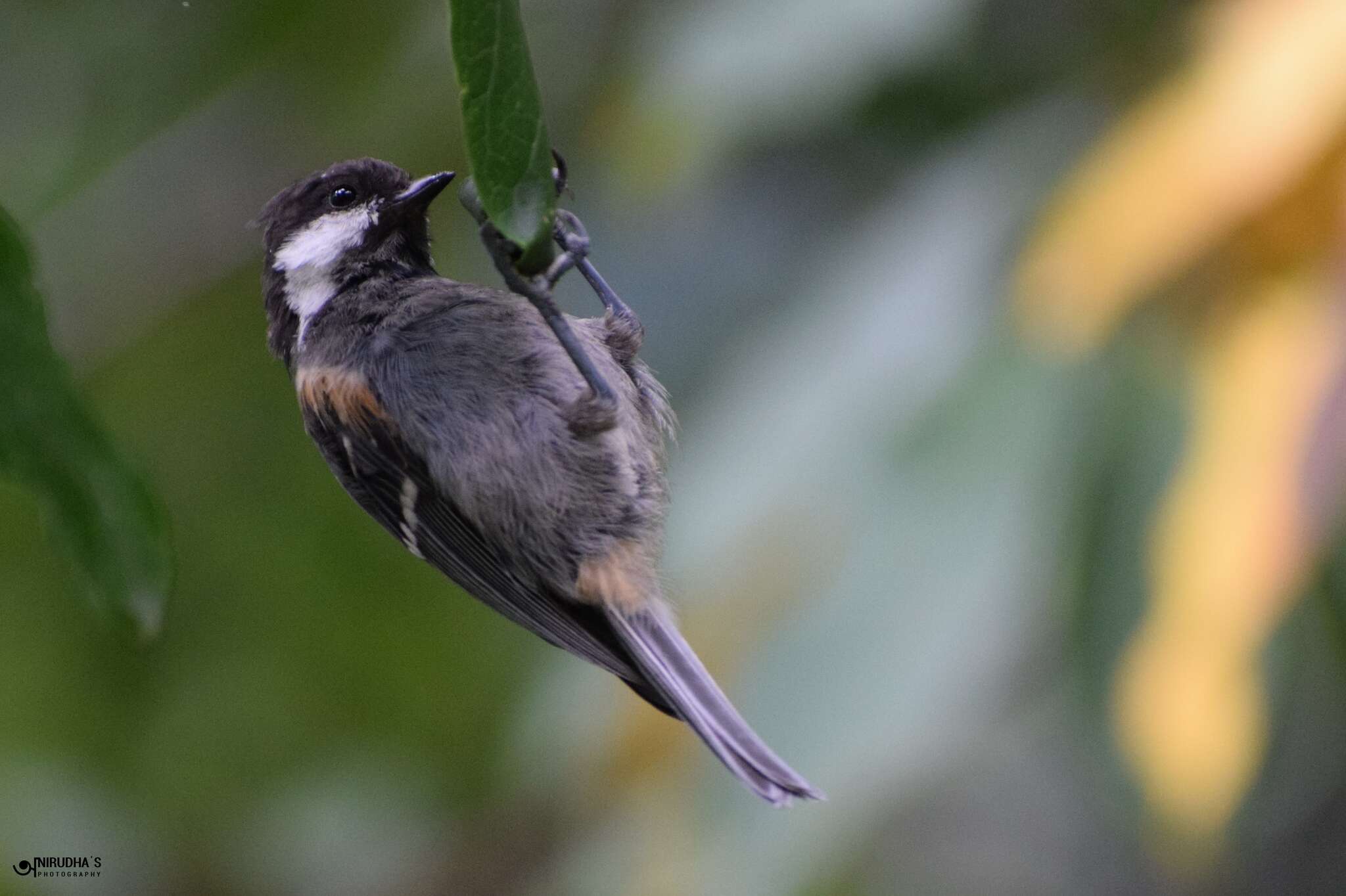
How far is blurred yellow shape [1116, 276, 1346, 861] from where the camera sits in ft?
10.3

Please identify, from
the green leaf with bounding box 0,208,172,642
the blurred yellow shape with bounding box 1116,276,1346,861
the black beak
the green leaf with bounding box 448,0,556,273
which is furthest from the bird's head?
the blurred yellow shape with bounding box 1116,276,1346,861

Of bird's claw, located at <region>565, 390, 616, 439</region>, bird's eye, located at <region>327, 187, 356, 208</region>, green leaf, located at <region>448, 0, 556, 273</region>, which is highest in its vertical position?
green leaf, located at <region>448, 0, 556, 273</region>

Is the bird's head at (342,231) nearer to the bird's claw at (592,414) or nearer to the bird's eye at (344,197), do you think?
the bird's eye at (344,197)

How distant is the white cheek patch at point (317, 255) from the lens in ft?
10.0

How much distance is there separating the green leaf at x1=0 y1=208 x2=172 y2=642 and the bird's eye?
129 cm

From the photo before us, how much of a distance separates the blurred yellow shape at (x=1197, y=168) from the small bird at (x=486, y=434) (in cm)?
121

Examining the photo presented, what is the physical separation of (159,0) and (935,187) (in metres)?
2.49

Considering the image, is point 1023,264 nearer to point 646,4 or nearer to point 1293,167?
point 1293,167

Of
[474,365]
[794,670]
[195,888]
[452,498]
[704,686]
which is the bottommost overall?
[195,888]

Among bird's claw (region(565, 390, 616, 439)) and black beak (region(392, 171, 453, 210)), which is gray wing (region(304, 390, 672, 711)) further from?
black beak (region(392, 171, 453, 210))

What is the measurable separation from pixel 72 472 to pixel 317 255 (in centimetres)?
136

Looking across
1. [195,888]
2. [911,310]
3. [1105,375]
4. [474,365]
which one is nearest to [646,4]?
[911,310]

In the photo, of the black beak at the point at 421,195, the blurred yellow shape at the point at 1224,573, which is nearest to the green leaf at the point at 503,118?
the black beak at the point at 421,195

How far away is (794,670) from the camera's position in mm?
3400
